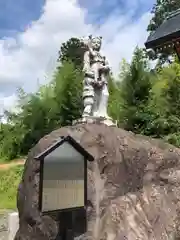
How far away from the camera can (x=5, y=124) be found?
2191cm

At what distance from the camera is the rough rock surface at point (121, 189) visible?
15.2 feet

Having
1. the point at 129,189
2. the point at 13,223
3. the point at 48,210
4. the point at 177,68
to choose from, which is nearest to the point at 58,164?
the point at 48,210

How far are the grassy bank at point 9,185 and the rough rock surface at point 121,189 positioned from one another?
586 cm

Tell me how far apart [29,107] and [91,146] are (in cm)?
1399

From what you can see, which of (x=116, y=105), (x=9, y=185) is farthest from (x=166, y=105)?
(x=9, y=185)

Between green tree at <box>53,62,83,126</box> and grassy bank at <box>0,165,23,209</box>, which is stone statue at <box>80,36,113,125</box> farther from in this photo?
green tree at <box>53,62,83,126</box>

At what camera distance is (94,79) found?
755 cm

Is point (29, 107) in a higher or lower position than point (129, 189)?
higher

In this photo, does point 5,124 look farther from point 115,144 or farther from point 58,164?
point 58,164

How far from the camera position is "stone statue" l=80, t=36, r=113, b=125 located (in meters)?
7.52

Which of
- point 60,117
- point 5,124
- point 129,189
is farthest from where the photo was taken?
point 5,124

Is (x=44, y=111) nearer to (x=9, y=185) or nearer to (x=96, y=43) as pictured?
(x=9, y=185)

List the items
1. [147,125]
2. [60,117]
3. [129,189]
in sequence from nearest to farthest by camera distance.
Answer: [129,189] → [147,125] → [60,117]

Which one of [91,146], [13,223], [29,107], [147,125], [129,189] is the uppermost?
[29,107]
